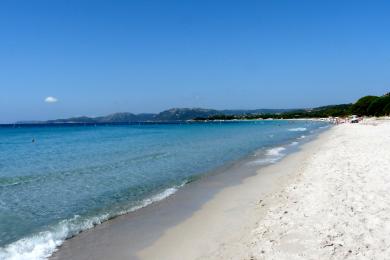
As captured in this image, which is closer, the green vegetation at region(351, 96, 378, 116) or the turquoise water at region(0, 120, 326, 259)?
the turquoise water at region(0, 120, 326, 259)

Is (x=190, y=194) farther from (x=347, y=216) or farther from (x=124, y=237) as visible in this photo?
(x=347, y=216)

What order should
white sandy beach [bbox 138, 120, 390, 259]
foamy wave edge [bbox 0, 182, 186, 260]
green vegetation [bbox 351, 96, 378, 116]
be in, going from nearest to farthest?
white sandy beach [bbox 138, 120, 390, 259] → foamy wave edge [bbox 0, 182, 186, 260] → green vegetation [bbox 351, 96, 378, 116]

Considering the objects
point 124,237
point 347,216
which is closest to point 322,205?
point 347,216

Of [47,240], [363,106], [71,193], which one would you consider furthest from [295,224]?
[363,106]

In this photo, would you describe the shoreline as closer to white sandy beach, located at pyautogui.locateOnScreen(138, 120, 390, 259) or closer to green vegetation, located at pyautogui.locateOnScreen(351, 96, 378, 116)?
white sandy beach, located at pyautogui.locateOnScreen(138, 120, 390, 259)

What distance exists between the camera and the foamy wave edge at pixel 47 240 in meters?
9.48

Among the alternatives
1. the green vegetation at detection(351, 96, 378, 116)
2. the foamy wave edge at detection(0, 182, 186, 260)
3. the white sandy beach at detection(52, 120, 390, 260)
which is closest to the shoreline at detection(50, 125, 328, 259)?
the white sandy beach at detection(52, 120, 390, 260)

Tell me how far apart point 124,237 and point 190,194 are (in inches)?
231

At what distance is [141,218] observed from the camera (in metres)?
12.7

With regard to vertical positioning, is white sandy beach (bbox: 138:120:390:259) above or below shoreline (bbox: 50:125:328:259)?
above

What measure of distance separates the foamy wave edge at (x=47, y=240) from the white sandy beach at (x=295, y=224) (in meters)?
2.48

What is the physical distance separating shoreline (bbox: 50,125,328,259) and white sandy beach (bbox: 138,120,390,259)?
0.92 ft

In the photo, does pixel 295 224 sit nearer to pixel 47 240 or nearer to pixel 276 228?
pixel 276 228

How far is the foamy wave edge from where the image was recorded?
31.1ft
